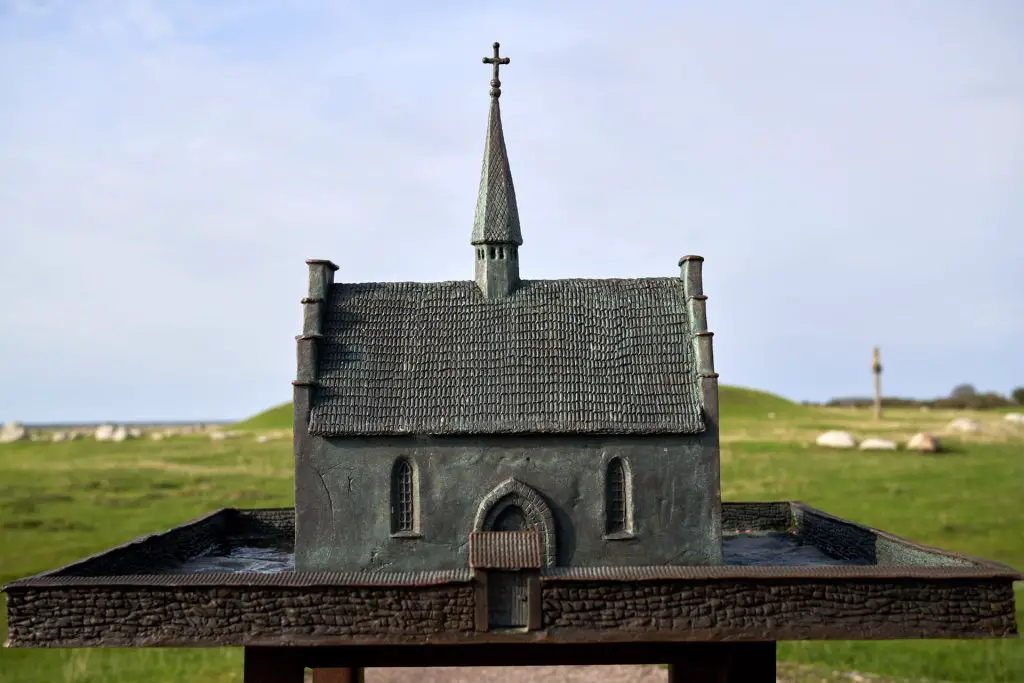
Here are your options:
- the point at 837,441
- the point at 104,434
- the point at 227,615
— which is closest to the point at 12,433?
the point at 104,434

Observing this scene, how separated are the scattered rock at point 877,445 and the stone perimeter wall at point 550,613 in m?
36.6

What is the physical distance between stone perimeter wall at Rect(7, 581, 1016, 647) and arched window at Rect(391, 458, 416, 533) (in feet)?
9.81

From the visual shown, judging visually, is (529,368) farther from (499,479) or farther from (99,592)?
(99,592)

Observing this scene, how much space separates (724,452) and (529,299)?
33347mm

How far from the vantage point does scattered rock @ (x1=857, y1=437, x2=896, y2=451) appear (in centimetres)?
5026

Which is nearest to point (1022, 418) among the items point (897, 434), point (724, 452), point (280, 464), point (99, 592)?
point (897, 434)

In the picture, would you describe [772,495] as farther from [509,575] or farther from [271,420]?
[271,420]

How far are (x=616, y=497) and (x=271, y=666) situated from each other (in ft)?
25.3

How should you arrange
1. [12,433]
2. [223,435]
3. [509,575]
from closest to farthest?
[509,575], [223,435], [12,433]

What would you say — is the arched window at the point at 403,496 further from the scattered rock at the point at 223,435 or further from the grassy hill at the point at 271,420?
the grassy hill at the point at 271,420

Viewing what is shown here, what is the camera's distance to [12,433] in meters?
70.9

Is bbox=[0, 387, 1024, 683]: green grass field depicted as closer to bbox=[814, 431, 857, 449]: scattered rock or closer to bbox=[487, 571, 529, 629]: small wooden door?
bbox=[814, 431, 857, 449]: scattered rock

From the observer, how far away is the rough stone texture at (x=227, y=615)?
50.9 feet

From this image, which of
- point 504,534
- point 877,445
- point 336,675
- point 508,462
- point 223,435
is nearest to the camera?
point 504,534
